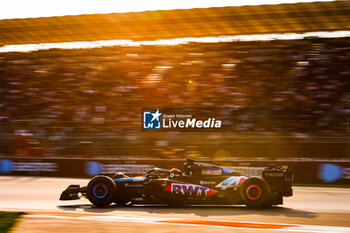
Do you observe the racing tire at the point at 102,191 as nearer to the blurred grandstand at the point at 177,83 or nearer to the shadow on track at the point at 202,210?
the shadow on track at the point at 202,210

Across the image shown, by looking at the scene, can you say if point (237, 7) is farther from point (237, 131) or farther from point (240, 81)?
point (237, 131)

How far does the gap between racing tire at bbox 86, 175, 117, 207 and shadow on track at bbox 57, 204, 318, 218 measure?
0.43 ft

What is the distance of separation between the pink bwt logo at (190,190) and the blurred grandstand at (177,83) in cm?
751

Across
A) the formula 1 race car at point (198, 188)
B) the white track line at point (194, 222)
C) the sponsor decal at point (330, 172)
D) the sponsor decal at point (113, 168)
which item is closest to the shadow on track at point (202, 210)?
the formula 1 race car at point (198, 188)

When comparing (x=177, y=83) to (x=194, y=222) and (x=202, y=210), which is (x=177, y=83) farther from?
(x=194, y=222)

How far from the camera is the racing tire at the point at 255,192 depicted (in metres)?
8.14

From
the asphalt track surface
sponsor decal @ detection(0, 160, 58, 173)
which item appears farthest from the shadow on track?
sponsor decal @ detection(0, 160, 58, 173)

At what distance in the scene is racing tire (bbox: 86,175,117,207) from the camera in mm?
8336

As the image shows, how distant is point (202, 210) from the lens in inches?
319

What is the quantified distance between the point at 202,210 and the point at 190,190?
41 cm

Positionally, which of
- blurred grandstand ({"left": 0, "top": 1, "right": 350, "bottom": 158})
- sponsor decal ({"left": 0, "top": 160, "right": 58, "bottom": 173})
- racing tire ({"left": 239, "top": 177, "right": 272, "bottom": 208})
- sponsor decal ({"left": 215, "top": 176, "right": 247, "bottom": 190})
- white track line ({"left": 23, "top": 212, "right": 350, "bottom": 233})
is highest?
blurred grandstand ({"left": 0, "top": 1, "right": 350, "bottom": 158})

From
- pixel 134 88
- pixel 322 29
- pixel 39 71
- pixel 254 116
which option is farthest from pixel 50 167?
pixel 322 29

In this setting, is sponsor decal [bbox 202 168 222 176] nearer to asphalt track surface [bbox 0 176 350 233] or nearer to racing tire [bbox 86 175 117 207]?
asphalt track surface [bbox 0 176 350 233]

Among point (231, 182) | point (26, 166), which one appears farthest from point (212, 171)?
point (26, 166)
